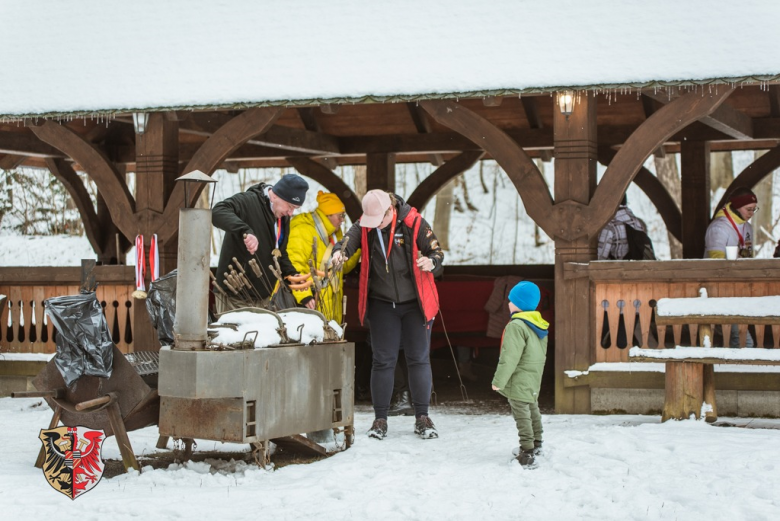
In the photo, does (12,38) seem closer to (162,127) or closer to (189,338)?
(162,127)

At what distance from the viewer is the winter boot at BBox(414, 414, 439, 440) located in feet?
25.1

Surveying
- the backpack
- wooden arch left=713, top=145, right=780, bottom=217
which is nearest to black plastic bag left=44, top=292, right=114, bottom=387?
the backpack

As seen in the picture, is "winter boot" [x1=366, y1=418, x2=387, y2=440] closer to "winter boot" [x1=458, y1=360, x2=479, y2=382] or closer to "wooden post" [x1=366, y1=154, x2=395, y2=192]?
"winter boot" [x1=458, y1=360, x2=479, y2=382]

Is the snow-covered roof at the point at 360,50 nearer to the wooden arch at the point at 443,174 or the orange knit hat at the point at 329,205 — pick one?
the orange knit hat at the point at 329,205

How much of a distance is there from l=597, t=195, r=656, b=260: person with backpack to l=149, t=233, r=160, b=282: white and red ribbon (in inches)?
160

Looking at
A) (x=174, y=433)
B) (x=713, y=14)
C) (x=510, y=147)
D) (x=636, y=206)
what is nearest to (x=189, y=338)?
(x=174, y=433)

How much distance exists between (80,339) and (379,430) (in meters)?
2.22

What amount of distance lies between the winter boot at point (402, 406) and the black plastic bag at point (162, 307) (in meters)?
2.49

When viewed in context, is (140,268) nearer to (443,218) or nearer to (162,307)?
(162,307)

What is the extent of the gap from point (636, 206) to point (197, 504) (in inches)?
1157

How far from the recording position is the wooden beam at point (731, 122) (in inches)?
409

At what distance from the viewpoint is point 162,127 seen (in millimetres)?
10000

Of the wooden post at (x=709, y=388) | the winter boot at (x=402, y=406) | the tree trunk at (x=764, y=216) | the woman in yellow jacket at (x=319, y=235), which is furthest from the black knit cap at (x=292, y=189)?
the tree trunk at (x=764, y=216)

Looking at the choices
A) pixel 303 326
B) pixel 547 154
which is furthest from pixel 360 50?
pixel 547 154
